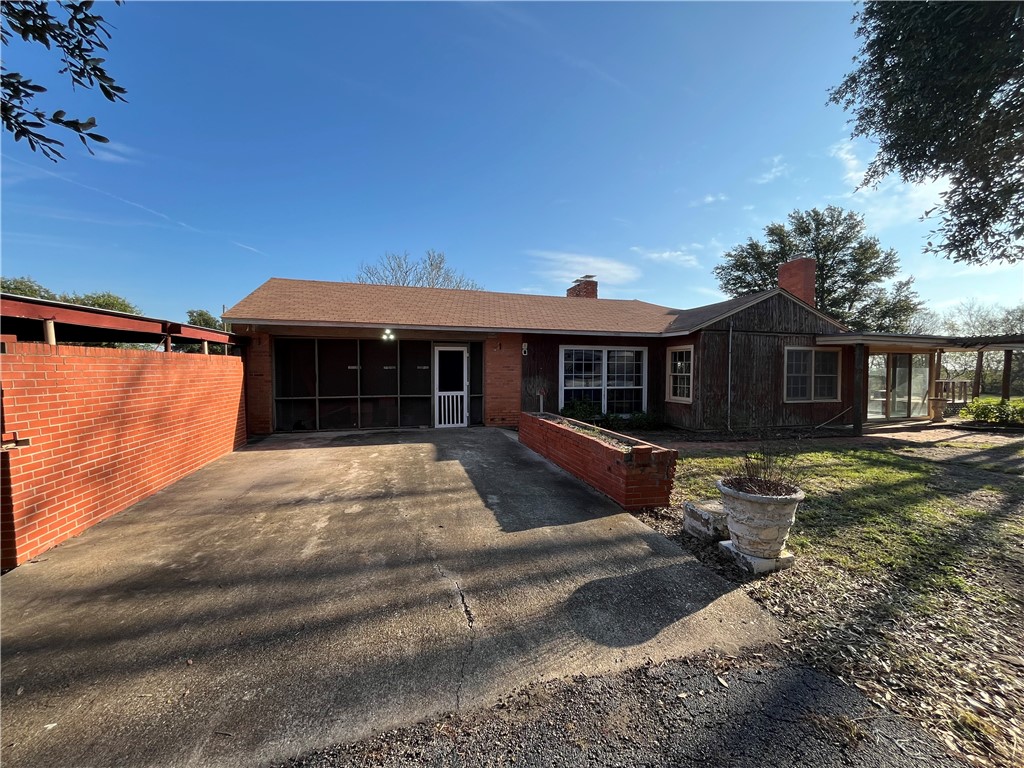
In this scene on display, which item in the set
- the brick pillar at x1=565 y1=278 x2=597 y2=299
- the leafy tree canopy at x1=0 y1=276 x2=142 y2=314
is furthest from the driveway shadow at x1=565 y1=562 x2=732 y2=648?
the leafy tree canopy at x1=0 y1=276 x2=142 y2=314

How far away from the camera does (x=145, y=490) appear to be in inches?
190

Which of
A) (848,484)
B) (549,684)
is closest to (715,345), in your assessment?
(848,484)

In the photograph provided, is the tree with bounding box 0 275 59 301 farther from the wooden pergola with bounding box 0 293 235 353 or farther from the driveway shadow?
the driveway shadow

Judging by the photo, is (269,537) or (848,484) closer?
(269,537)

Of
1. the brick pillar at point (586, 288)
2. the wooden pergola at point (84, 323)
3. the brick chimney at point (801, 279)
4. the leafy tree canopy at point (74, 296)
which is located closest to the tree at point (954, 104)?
the brick chimney at point (801, 279)

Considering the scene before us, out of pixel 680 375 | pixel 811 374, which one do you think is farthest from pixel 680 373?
pixel 811 374

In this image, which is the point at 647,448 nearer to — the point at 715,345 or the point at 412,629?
the point at 412,629

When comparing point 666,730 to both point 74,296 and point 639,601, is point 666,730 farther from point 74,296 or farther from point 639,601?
point 74,296

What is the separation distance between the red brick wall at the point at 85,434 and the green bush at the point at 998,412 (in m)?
20.1

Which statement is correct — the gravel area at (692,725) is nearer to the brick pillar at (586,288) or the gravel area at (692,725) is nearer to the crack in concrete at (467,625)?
the crack in concrete at (467,625)

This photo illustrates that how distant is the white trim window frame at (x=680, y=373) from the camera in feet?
35.3

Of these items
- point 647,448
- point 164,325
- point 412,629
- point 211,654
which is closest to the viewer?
point 211,654

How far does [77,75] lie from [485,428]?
9.00m

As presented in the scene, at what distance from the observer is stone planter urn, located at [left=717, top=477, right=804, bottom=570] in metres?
3.16
